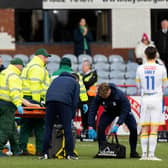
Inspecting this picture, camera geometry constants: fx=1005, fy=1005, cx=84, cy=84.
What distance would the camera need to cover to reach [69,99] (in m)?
18.0

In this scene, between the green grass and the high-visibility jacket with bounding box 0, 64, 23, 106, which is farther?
the high-visibility jacket with bounding box 0, 64, 23, 106

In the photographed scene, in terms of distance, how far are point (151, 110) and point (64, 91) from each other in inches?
62.6

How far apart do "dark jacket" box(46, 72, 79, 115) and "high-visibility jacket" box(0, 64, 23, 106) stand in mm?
810

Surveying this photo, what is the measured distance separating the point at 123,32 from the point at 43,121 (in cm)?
1221

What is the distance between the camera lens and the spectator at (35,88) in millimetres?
19625

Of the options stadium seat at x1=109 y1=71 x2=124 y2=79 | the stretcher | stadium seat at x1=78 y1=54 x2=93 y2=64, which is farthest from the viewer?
stadium seat at x1=78 y1=54 x2=93 y2=64

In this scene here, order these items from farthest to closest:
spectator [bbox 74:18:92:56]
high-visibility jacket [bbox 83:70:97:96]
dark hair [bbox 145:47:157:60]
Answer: spectator [bbox 74:18:92:56] → high-visibility jacket [bbox 83:70:97:96] → dark hair [bbox 145:47:157:60]

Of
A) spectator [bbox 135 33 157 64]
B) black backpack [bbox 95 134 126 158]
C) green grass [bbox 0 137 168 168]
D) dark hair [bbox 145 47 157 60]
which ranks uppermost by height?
spectator [bbox 135 33 157 64]

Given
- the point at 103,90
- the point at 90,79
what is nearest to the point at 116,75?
the point at 90,79

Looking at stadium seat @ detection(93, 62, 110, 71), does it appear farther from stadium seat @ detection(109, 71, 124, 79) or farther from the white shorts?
the white shorts

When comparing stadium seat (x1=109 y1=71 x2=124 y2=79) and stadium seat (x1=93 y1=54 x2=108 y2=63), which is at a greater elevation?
stadium seat (x1=93 y1=54 x2=108 y2=63)

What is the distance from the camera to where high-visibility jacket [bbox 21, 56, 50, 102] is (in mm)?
19609

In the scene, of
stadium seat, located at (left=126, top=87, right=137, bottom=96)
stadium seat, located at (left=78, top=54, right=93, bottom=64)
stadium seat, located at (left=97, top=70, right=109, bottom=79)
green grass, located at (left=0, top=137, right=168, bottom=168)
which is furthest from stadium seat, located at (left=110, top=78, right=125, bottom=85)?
green grass, located at (left=0, top=137, right=168, bottom=168)

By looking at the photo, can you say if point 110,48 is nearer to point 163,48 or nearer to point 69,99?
point 163,48
